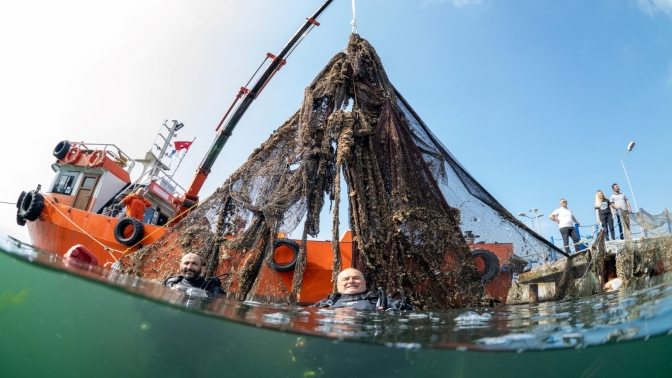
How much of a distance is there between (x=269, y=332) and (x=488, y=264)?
329 cm

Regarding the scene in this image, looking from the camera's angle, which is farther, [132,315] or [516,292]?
[516,292]

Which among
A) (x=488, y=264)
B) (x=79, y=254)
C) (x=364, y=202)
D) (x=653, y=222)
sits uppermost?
(x=653, y=222)

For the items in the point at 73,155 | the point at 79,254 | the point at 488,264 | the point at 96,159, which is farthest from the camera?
the point at 73,155

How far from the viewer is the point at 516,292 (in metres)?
5.54

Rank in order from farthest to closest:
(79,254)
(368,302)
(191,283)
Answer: (79,254), (191,283), (368,302)

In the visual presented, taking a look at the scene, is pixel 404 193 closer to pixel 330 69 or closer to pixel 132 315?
pixel 330 69

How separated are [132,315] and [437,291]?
375 cm

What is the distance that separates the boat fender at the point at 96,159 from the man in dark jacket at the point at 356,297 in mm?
10855

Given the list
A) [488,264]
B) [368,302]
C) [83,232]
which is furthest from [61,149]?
[488,264]

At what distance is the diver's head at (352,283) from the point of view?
191 inches

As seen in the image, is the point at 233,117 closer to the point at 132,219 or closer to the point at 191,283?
the point at 132,219

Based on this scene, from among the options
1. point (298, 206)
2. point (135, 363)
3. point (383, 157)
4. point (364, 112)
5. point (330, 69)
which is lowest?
point (135, 363)

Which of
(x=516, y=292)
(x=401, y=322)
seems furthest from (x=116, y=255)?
(x=516, y=292)

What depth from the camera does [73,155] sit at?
1291cm
